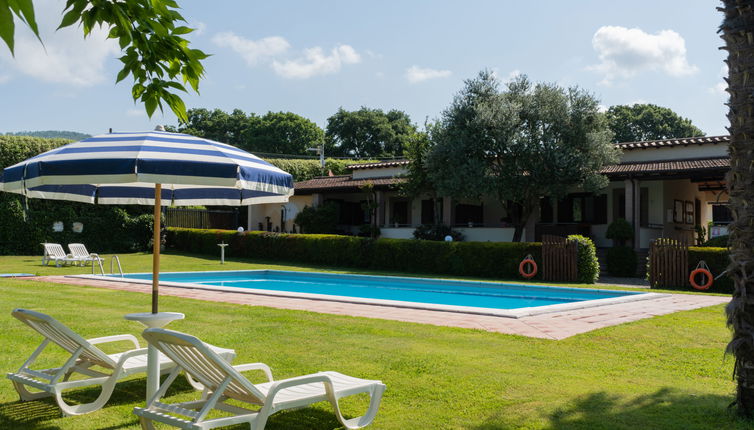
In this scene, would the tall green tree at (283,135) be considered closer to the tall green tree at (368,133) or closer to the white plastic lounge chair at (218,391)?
the tall green tree at (368,133)

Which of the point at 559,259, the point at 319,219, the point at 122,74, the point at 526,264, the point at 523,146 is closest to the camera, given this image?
the point at 122,74

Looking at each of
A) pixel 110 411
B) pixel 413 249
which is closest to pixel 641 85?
pixel 413 249

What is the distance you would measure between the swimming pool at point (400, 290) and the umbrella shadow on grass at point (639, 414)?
514cm

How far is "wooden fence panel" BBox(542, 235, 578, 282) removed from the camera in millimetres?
18328

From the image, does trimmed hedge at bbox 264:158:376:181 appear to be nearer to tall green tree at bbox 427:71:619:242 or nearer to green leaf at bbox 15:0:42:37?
tall green tree at bbox 427:71:619:242

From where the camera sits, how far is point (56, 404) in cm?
487

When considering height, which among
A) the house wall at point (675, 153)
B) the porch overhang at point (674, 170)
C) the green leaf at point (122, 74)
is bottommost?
the green leaf at point (122, 74)

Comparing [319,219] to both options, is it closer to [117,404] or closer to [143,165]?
[117,404]

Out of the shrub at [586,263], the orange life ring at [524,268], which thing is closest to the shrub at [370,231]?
the orange life ring at [524,268]

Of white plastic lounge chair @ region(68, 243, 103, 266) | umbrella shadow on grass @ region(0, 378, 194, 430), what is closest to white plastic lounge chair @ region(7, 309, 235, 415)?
umbrella shadow on grass @ region(0, 378, 194, 430)

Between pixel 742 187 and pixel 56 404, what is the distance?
523cm

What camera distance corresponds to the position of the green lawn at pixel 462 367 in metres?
4.54

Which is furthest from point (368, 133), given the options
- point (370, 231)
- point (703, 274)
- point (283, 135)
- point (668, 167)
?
point (703, 274)

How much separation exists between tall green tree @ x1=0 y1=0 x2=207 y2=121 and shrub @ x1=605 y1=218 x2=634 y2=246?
19391 mm
